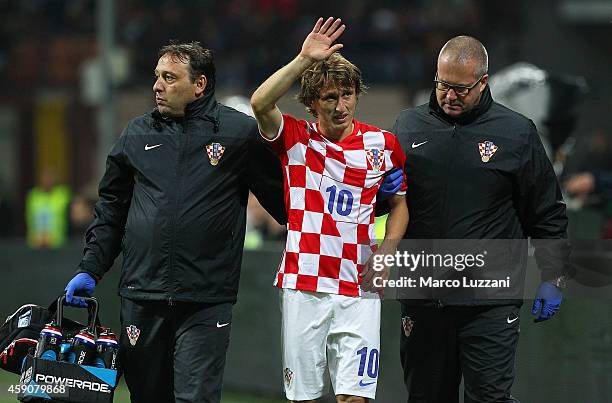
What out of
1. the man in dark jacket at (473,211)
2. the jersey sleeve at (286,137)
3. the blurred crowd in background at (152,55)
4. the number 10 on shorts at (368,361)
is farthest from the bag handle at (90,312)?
the blurred crowd in background at (152,55)

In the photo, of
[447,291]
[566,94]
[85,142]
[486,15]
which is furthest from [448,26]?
[447,291]

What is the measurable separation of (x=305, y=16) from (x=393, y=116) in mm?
3047

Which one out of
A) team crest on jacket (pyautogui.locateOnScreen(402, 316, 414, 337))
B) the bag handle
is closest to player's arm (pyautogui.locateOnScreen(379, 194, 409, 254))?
team crest on jacket (pyautogui.locateOnScreen(402, 316, 414, 337))

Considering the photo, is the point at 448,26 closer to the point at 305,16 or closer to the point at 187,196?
the point at 305,16

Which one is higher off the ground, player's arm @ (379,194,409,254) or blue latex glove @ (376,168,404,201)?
blue latex glove @ (376,168,404,201)

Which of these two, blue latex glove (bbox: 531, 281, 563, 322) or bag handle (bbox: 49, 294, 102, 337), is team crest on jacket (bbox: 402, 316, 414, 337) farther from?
bag handle (bbox: 49, 294, 102, 337)

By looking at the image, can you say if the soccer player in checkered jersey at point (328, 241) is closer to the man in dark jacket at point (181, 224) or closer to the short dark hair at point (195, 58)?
the man in dark jacket at point (181, 224)

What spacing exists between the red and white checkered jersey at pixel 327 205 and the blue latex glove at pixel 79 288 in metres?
0.95

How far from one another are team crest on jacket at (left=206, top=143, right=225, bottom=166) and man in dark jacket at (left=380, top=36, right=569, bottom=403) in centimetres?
89

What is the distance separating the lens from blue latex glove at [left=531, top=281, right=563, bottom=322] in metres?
6.51

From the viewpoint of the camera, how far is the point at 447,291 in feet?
21.5

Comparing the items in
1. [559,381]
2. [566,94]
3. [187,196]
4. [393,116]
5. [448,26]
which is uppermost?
[448,26]

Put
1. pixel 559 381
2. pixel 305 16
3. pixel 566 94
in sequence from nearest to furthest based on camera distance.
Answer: pixel 559 381 → pixel 566 94 → pixel 305 16

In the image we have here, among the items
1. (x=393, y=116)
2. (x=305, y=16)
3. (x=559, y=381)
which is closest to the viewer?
(x=559, y=381)
